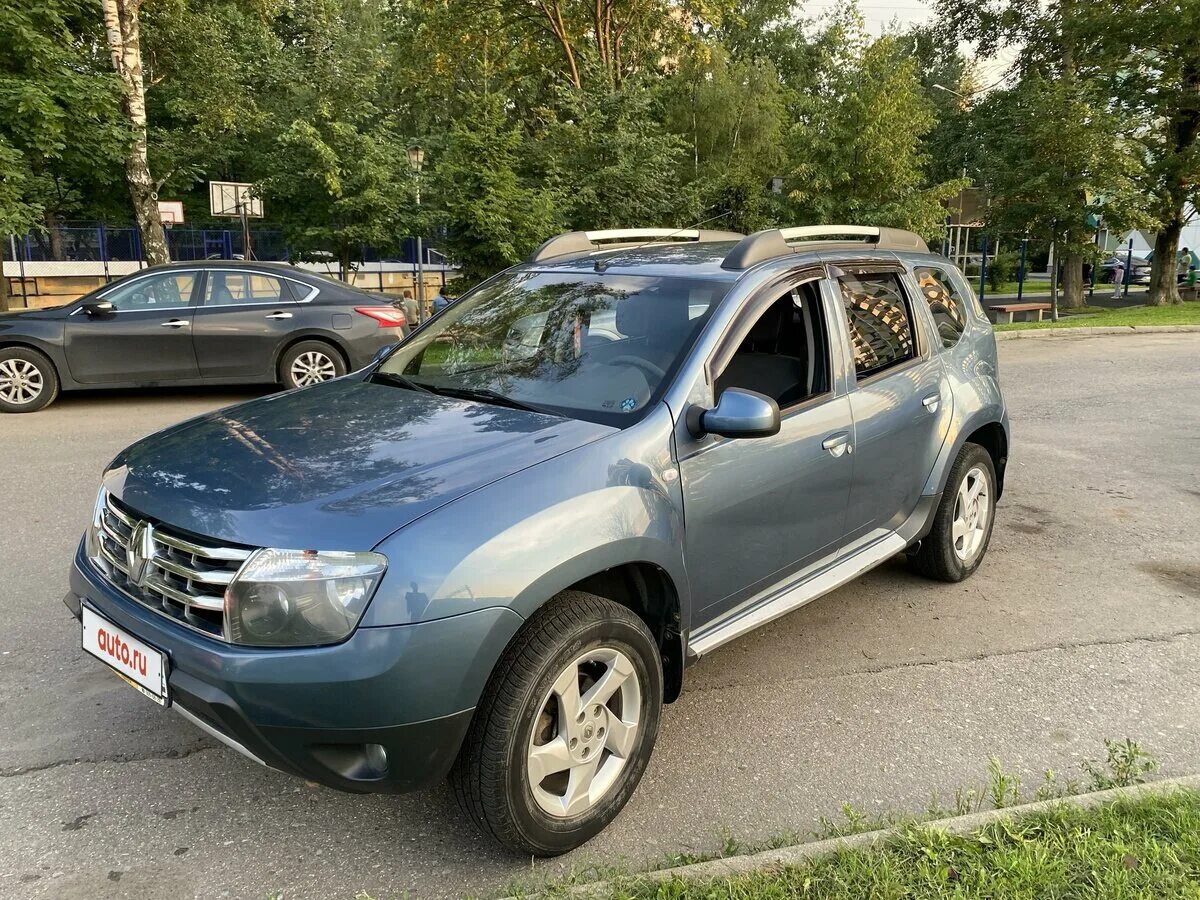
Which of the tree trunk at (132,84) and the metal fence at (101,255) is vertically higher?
the tree trunk at (132,84)

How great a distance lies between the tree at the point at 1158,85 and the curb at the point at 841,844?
70.3 ft

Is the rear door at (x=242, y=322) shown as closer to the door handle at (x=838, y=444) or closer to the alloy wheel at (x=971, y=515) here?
the alloy wheel at (x=971, y=515)

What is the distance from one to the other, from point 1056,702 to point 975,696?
31 cm

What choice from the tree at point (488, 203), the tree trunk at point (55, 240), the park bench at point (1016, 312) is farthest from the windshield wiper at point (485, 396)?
the tree trunk at point (55, 240)

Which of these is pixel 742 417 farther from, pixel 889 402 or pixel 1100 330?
pixel 1100 330

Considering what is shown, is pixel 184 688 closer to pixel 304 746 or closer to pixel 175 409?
pixel 304 746

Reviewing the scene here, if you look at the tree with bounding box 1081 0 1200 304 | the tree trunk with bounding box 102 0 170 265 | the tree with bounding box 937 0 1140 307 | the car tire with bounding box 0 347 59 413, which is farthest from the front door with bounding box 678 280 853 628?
the tree with bounding box 1081 0 1200 304

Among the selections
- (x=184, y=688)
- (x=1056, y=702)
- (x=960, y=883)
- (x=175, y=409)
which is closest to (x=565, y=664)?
(x=184, y=688)

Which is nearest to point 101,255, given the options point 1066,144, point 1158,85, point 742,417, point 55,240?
point 55,240

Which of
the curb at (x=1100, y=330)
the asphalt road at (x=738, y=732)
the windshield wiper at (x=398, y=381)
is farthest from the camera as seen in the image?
the curb at (x=1100, y=330)

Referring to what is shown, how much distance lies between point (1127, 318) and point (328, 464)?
70.8ft

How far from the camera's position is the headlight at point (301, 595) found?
224 centimetres

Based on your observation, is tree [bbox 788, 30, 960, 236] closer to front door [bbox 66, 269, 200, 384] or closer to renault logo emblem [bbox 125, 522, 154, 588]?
front door [bbox 66, 269, 200, 384]

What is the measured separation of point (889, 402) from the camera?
3.88m
